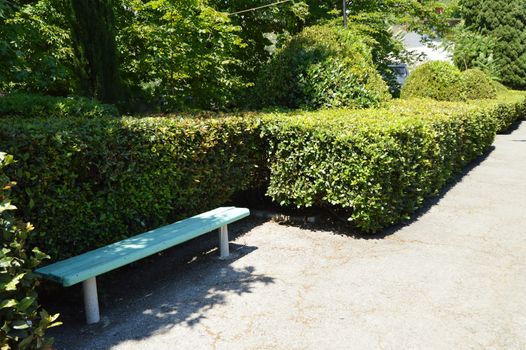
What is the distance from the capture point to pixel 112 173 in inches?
156

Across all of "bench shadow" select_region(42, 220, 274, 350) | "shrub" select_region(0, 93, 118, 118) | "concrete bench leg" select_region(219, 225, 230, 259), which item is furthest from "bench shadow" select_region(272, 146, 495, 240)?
"shrub" select_region(0, 93, 118, 118)

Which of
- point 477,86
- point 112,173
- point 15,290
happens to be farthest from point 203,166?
point 477,86

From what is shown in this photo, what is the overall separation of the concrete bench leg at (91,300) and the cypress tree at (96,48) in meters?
4.61

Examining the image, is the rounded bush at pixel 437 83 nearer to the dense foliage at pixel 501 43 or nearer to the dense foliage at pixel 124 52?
the dense foliage at pixel 124 52

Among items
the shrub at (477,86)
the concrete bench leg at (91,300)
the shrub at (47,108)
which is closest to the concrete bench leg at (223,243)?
the concrete bench leg at (91,300)

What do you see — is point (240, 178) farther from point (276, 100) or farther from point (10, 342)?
point (10, 342)

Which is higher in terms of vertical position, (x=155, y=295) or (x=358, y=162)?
(x=358, y=162)

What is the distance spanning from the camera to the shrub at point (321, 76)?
7.73m

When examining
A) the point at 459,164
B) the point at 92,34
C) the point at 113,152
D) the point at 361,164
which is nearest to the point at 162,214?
the point at 113,152

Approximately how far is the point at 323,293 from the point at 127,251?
1.75 metres

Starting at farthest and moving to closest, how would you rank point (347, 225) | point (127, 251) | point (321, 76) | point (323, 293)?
point (321, 76)
point (347, 225)
point (323, 293)
point (127, 251)

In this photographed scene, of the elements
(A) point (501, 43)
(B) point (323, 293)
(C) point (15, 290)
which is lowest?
(B) point (323, 293)

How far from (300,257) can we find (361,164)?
1300mm

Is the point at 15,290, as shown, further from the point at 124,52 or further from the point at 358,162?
the point at 124,52
